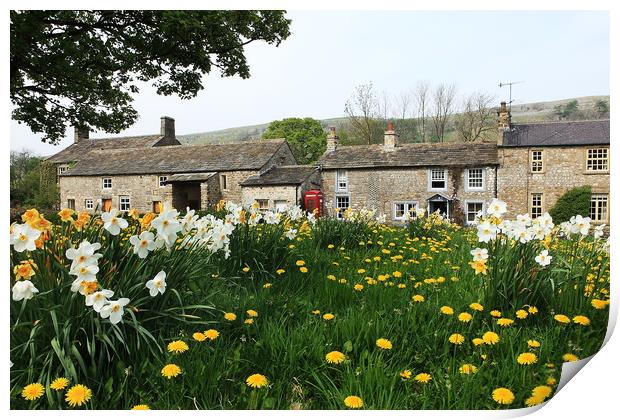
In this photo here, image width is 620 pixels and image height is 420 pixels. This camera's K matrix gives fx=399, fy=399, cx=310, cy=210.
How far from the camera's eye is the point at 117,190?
9.30ft

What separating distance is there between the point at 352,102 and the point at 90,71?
1.79 m

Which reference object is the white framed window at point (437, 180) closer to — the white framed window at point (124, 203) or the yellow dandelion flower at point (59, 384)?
the white framed window at point (124, 203)

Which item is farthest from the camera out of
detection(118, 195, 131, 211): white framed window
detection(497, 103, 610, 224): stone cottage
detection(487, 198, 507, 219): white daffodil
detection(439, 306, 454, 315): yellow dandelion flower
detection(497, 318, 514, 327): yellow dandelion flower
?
detection(497, 103, 610, 224): stone cottage

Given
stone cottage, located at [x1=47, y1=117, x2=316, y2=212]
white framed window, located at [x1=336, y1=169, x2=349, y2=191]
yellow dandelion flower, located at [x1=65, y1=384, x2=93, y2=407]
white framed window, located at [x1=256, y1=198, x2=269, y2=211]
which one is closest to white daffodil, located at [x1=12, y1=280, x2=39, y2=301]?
yellow dandelion flower, located at [x1=65, y1=384, x2=93, y2=407]

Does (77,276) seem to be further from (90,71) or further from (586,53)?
(586,53)

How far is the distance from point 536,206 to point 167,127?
8.70 feet

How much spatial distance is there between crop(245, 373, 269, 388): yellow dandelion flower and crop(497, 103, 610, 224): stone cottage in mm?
2011

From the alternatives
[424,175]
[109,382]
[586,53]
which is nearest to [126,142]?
[109,382]

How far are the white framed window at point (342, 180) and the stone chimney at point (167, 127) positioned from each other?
1.33 meters

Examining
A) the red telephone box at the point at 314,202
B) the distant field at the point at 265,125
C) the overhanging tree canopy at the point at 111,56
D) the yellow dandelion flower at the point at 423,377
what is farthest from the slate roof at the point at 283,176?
the yellow dandelion flower at the point at 423,377

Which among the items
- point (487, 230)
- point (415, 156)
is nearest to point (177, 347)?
point (487, 230)

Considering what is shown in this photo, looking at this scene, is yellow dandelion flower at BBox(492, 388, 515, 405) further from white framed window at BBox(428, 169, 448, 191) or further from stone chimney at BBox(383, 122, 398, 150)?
stone chimney at BBox(383, 122, 398, 150)

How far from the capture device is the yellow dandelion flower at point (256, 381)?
5.53ft

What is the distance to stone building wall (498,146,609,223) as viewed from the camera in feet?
8.93
